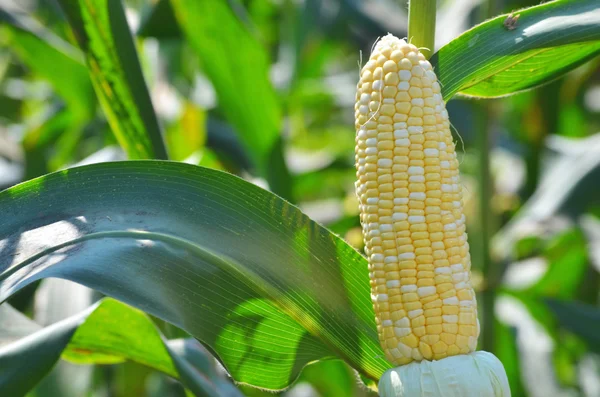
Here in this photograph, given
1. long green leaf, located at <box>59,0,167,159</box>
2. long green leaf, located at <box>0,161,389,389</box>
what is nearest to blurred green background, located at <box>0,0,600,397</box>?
long green leaf, located at <box>59,0,167,159</box>

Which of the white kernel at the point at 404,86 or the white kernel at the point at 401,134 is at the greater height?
the white kernel at the point at 404,86

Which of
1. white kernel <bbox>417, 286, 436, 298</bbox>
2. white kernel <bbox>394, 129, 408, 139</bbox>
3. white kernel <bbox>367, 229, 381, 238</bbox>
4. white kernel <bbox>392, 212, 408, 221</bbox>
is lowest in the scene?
white kernel <bbox>417, 286, 436, 298</bbox>

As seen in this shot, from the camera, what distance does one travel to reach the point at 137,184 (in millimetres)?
1369

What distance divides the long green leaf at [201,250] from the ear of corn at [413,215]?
0.17 meters

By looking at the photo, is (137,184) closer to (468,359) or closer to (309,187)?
(468,359)

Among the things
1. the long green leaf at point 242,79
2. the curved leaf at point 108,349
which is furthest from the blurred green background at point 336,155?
the curved leaf at point 108,349

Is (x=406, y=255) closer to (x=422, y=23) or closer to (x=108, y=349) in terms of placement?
(x=422, y=23)

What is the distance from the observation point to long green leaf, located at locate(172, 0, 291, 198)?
252cm

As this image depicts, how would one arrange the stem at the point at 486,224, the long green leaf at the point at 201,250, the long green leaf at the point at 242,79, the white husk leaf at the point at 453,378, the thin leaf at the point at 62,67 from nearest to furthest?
the white husk leaf at the point at 453,378
the long green leaf at the point at 201,250
the long green leaf at the point at 242,79
the stem at the point at 486,224
the thin leaf at the point at 62,67

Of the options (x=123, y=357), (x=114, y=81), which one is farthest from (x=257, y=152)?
(x=123, y=357)

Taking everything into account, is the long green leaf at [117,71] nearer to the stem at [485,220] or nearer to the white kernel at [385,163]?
the white kernel at [385,163]

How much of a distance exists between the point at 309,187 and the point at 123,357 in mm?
2588

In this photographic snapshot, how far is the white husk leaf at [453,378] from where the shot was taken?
120 cm

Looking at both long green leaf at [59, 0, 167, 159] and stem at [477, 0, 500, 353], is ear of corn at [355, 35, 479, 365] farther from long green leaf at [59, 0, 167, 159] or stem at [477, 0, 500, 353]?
stem at [477, 0, 500, 353]
